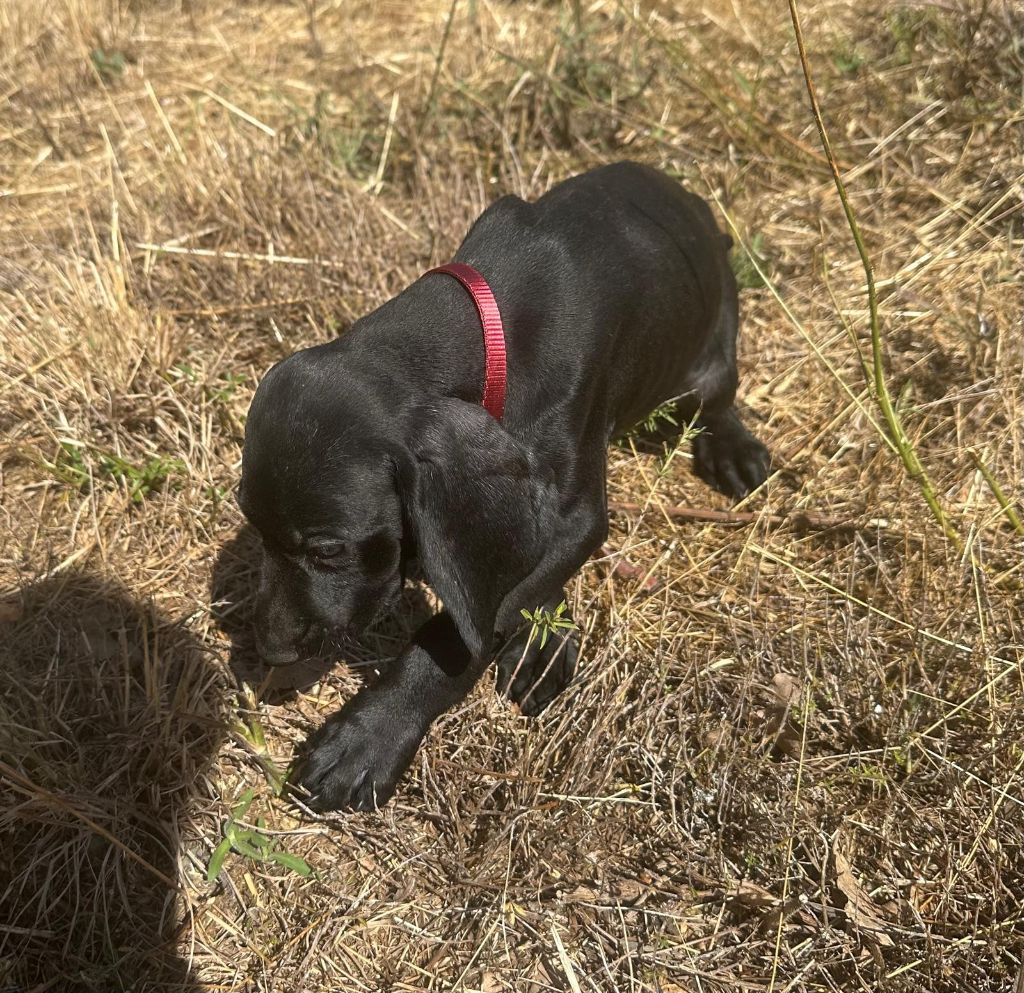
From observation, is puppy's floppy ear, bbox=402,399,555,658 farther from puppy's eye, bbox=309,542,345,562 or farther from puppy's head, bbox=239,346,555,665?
puppy's eye, bbox=309,542,345,562

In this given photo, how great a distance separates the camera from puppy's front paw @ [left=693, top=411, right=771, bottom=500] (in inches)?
161

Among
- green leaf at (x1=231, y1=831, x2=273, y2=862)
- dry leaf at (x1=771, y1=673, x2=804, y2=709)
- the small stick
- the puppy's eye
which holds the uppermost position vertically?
the puppy's eye

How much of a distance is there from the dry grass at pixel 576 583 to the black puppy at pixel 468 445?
26 centimetres

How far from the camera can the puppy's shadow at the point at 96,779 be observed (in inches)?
110

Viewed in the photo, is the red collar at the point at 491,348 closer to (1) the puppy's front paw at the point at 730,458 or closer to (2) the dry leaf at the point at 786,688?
(2) the dry leaf at the point at 786,688

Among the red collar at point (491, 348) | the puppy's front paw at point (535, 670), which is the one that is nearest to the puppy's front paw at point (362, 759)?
the puppy's front paw at point (535, 670)

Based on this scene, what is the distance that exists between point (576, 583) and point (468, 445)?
1232 mm

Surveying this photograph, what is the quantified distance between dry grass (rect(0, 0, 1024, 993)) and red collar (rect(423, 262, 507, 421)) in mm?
793

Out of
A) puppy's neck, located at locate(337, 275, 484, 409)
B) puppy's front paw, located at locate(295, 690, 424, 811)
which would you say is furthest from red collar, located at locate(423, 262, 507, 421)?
puppy's front paw, located at locate(295, 690, 424, 811)

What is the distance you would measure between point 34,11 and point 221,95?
1.70 m

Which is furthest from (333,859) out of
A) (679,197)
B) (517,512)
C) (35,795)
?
(679,197)

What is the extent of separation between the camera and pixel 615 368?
3.36m

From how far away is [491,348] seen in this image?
9.29 ft

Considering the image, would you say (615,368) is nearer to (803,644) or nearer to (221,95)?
(803,644)
